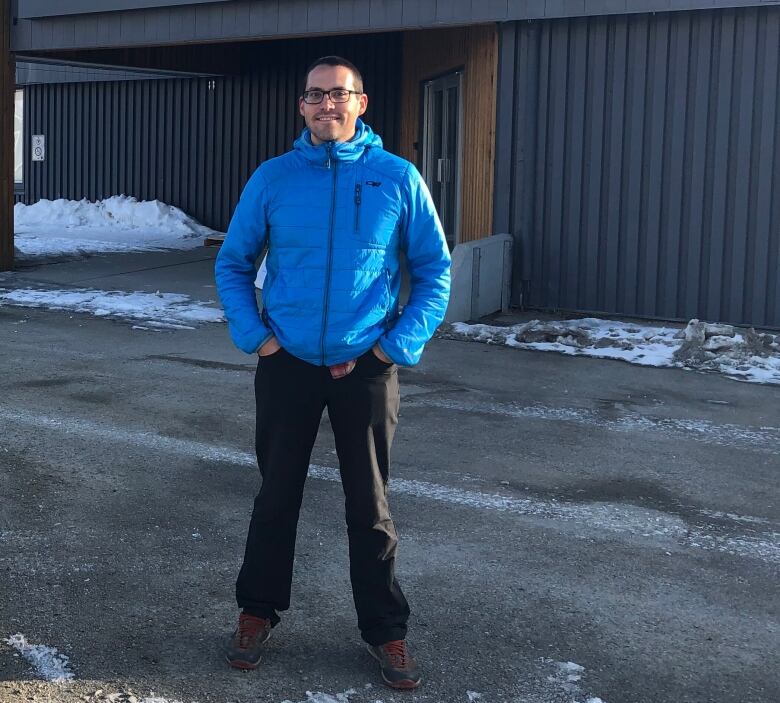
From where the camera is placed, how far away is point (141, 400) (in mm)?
8188

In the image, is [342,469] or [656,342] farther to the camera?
[656,342]

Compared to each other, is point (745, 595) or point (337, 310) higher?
point (337, 310)

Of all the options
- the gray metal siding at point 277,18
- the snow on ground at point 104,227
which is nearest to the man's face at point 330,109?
the gray metal siding at point 277,18

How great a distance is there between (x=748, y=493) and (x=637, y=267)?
6053 millimetres

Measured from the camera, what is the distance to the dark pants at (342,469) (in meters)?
3.84

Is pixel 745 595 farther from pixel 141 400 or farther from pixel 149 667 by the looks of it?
pixel 141 400

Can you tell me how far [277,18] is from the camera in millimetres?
13609

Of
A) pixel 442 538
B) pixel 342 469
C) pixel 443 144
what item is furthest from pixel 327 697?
pixel 443 144

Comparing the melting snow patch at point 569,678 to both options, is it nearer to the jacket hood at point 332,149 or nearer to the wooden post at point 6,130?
the jacket hood at point 332,149

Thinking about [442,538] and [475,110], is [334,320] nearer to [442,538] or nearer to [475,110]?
[442,538]

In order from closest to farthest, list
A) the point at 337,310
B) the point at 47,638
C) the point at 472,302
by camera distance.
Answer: the point at 337,310
the point at 47,638
the point at 472,302

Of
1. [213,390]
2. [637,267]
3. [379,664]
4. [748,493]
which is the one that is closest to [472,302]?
[637,267]

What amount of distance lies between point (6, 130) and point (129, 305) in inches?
151

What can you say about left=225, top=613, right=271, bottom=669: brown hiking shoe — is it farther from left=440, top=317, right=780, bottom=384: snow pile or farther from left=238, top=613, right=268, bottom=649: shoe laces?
left=440, top=317, right=780, bottom=384: snow pile
